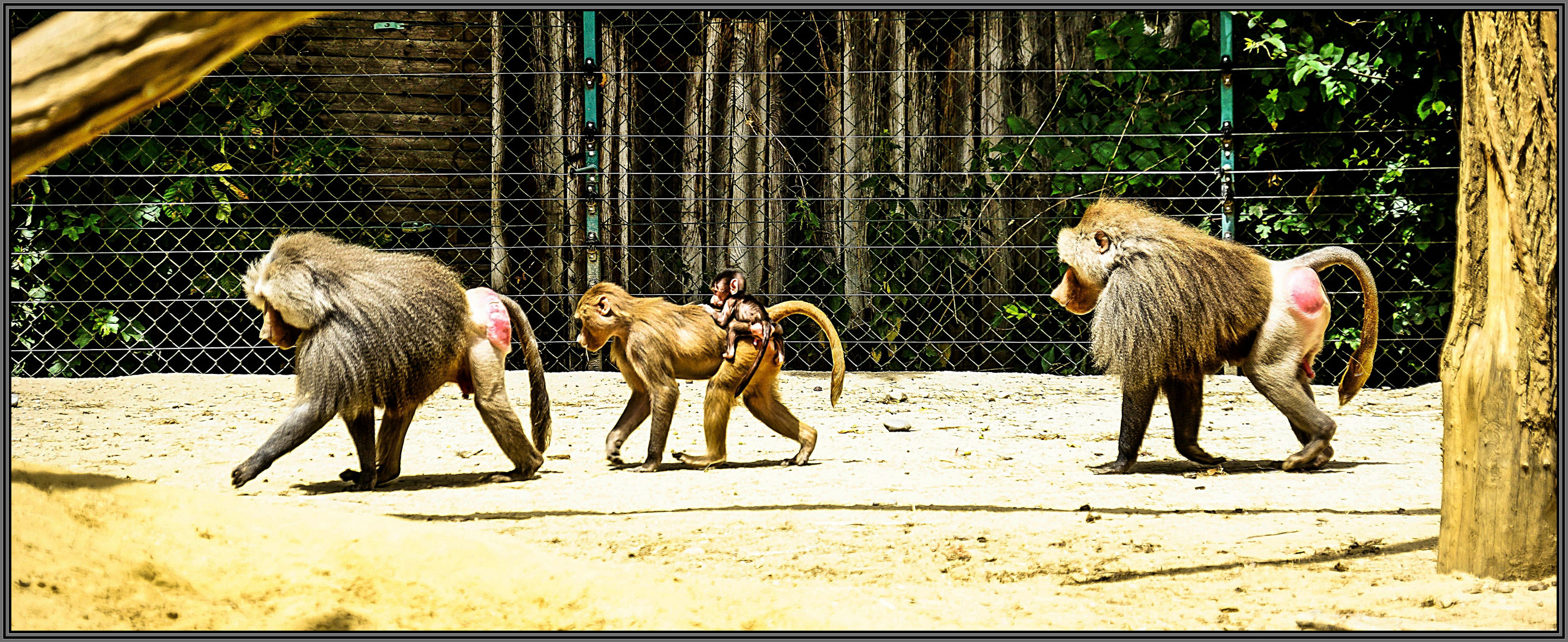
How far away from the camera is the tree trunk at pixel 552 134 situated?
23.5 ft

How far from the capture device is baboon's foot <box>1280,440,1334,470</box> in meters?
4.65

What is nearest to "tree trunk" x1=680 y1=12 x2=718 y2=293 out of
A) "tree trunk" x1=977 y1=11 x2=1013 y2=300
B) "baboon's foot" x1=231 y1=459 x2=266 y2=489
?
"tree trunk" x1=977 y1=11 x2=1013 y2=300

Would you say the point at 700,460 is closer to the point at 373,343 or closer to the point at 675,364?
the point at 675,364

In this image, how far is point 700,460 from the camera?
4.91 meters

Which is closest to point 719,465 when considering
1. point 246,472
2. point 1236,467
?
point 246,472

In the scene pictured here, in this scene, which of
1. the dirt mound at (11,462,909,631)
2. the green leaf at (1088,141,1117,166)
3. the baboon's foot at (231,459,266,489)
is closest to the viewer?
the dirt mound at (11,462,909,631)

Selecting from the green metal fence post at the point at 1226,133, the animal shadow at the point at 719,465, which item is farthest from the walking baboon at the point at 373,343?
the green metal fence post at the point at 1226,133

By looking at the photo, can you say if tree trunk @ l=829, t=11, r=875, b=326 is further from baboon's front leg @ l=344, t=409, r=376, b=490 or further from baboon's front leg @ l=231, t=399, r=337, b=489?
baboon's front leg @ l=231, t=399, r=337, b=489

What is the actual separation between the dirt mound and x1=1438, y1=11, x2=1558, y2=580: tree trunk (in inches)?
59.6

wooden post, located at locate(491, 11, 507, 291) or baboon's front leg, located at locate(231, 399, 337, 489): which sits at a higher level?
wooden post, located at locate(491, 11, 507, 291)

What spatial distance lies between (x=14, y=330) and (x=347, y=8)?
19.1 ft

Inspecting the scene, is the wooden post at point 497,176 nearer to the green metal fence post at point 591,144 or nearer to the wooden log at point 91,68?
the green metal fence post at point 591,144
